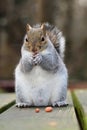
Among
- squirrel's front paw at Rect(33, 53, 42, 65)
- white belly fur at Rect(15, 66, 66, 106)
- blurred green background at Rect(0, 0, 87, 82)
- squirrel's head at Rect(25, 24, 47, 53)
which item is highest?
blurred green background at Rect(0, 0, 87, 82)

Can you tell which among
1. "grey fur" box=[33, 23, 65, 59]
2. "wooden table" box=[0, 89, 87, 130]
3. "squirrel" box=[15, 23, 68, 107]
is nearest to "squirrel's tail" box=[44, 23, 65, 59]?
"grey fur" box=[33, 23, 65, 59]

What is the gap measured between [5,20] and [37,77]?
879 centimetres

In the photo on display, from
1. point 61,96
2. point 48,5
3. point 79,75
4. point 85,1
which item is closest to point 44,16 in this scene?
point 48,5

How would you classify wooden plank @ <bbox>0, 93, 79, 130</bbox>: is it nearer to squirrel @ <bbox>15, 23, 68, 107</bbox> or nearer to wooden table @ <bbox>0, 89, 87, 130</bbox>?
wooden table @ <bbox>0, 89, 87, 130</bbox>

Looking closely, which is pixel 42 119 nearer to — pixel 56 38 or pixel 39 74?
pixel 39 74

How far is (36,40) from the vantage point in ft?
8.74

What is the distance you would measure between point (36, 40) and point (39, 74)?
169 millimetres

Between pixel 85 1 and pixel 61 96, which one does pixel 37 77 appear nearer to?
pixel 61 96

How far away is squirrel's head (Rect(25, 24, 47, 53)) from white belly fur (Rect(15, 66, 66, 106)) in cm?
11

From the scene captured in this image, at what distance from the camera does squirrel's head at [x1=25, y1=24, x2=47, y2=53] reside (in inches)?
104

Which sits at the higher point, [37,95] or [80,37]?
[80,37]

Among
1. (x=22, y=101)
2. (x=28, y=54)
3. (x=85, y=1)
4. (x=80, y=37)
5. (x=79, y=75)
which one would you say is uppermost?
(x=85, y=1)

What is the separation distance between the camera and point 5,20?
11.4m

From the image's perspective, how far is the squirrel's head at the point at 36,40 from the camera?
2637 millimetres
